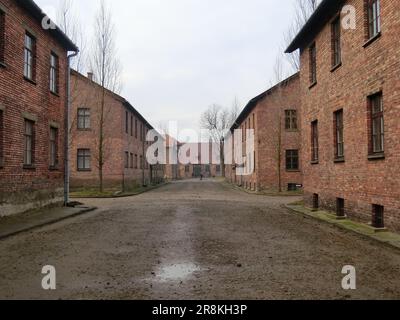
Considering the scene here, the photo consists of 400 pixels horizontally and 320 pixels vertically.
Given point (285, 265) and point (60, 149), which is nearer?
point (285, 265)

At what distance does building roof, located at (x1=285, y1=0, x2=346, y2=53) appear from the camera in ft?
44.7

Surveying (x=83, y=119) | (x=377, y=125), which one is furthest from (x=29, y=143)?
(x=83, y=119)

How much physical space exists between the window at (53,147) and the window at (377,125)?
12.4 meters

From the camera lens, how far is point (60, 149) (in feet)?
61.1

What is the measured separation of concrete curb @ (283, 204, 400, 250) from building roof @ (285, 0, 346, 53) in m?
6.61

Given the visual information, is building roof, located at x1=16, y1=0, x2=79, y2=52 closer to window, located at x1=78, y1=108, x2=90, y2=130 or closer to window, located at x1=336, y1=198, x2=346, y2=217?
window, located at x1=336, y1=198, x2=346, y2=217

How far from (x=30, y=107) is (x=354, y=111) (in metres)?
10.9

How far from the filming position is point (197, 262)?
283 inches

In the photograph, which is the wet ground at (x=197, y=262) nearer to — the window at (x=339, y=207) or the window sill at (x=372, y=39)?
the window at (x=339, y=207)

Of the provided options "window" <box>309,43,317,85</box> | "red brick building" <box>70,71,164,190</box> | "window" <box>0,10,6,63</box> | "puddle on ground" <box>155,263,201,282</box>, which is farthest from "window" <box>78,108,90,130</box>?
"puddle on ground" <box>155,263,201,282</box>

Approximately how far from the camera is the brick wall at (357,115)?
9875 mm
